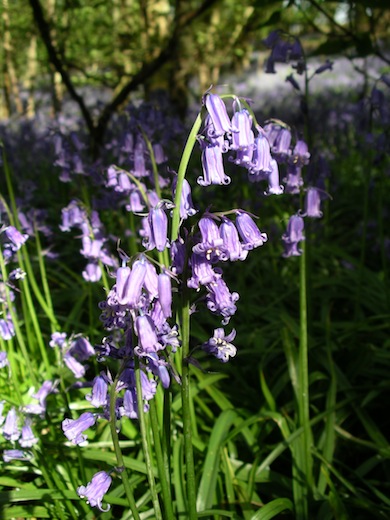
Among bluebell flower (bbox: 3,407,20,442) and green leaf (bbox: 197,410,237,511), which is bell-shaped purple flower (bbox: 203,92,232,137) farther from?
green leaf (bbox: 197,410,237,511)

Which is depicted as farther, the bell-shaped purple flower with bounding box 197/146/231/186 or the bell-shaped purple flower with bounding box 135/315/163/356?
the bell-shaped purple flower with bounding box 197/146/231/186

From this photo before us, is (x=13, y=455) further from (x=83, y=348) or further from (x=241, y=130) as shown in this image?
(x=241, y=130)

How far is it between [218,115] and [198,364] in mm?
737

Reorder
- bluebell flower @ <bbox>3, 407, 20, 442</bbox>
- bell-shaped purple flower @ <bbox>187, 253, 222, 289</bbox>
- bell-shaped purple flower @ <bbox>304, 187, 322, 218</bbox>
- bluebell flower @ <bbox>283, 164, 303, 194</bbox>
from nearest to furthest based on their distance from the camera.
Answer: bell-shaped purple flower @ <bbox>187, 253, 222, 289</bbox>, bluebell flower @ <bbox>3, 407, 20, 442</bbox>, bluebell flower @ <bbox>283, 164, 303, 194</bbox>, bell-shaped purple flower @ <bbox>304, 187, 322, 218</bbox>

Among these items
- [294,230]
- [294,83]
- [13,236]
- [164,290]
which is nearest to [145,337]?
[164,290]

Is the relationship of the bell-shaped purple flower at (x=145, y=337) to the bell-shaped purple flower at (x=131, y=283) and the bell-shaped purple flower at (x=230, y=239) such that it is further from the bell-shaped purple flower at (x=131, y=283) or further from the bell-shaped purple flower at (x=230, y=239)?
the bell-shaped purple flower at (x=230, y=239)

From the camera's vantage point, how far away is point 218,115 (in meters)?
1.61

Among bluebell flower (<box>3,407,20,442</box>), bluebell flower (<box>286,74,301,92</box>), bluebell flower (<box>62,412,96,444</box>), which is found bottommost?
bluebell flower (<box>3,407,20,442</box>)

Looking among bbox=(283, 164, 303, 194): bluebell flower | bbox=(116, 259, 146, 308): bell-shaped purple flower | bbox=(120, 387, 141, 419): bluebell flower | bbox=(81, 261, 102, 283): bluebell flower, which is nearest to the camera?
bbox=(116, 259, 146, 308): bell-shaped purple flower

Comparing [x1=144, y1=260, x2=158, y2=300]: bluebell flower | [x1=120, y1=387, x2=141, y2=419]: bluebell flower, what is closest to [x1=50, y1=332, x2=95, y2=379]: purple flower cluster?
[x1=120, y1=387, x2=141, y2=419]: bluebell flower

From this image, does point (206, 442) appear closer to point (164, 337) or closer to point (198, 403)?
point (198, 403)

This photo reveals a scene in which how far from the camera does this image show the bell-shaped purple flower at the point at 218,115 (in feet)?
5.29

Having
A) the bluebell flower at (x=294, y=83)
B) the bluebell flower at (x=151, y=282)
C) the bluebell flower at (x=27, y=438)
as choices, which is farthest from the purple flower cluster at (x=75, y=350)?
the bluebell flower at (x=294, y=83)

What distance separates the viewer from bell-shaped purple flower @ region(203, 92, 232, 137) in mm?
1613
